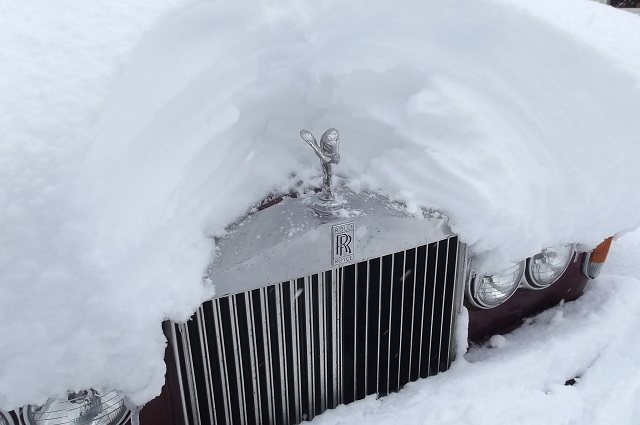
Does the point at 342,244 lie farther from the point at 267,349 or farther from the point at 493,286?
the point at 493,286

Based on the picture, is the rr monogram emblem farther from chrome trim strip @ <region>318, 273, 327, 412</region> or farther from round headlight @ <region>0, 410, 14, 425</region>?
round headlight @ <region>0, 410, 14, 425</region>

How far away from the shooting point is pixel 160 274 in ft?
3.80

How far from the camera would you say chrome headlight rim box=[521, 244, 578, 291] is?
1771mm

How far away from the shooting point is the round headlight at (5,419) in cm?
112

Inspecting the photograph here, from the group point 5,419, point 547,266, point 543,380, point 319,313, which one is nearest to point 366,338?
point 319,313

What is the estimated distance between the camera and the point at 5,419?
1133 millimetres

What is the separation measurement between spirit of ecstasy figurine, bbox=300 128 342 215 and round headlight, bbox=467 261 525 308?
23.6 inches

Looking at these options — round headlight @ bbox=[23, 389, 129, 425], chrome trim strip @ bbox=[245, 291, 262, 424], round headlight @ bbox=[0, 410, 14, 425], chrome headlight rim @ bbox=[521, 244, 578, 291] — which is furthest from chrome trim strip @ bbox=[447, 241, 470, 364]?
round headlight @ bbox=[0, 410, 14, 425]

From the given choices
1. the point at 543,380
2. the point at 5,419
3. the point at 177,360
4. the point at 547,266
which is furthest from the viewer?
the point at 547,266

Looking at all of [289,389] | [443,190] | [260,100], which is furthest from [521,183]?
[289,389]

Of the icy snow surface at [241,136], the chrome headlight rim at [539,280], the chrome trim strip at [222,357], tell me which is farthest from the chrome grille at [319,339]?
the chrome headlight rim at [539,280]

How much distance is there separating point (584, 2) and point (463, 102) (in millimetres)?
955

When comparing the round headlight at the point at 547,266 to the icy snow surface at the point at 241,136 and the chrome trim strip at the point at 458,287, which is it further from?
the chrome trim strip at the point at 458,287

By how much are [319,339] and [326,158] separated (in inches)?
21.0
